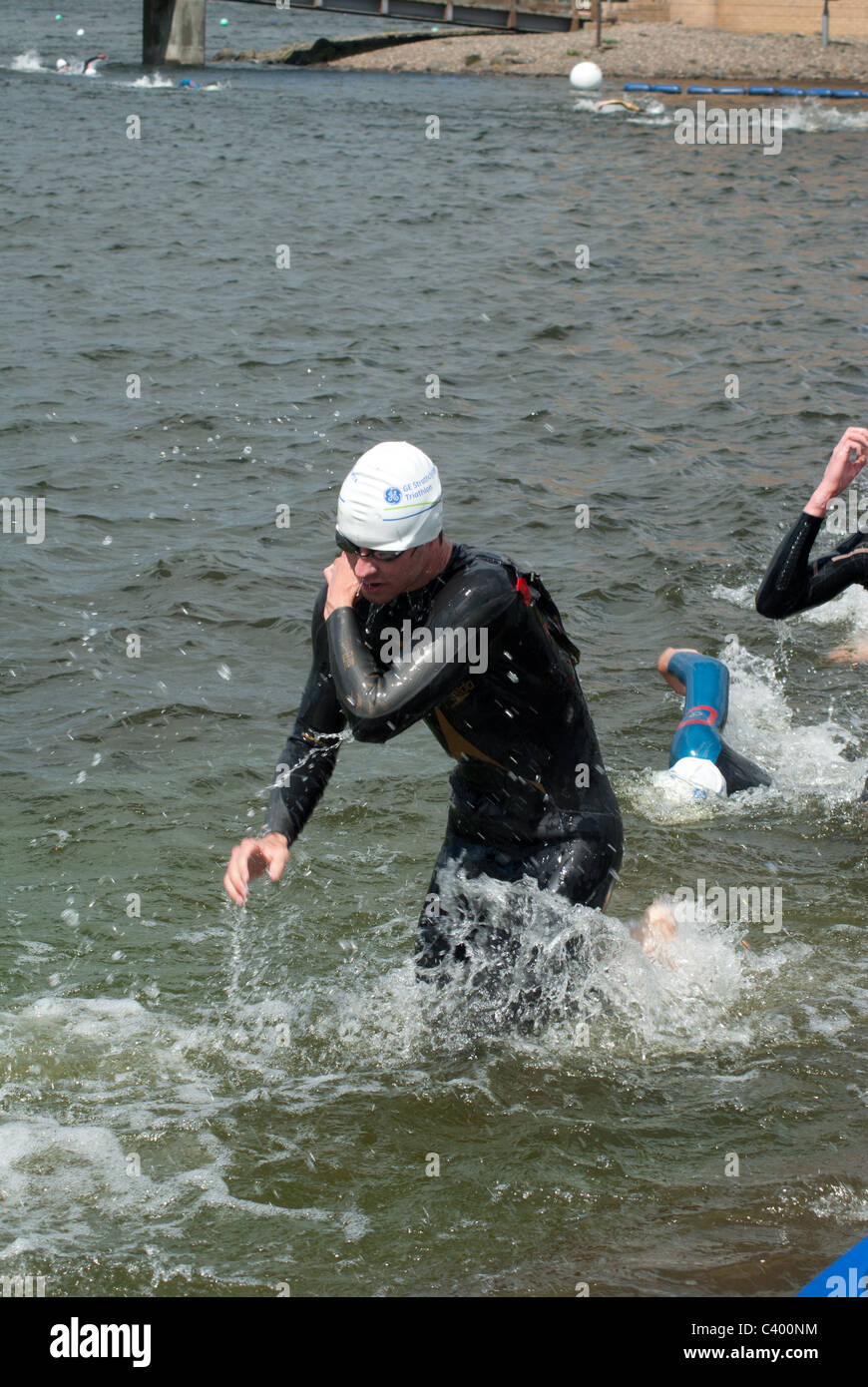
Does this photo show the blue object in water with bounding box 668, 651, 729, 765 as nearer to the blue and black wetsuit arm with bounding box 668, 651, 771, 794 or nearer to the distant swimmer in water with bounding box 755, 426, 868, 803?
the blue and black wetsuit arm with bounding box 668, 651, 771, 794

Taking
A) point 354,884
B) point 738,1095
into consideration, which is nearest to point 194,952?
point 354,884

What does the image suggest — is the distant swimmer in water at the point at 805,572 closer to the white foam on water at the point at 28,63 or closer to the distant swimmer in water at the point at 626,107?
the distant swimmer in water at the point at 626,107

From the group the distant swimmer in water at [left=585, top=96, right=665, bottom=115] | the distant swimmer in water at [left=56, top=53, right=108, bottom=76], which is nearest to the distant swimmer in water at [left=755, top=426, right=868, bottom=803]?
the distant swimmer in water at [left=585, top=96, right=665, bottom=115]

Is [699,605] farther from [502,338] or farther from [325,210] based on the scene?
[325,210]

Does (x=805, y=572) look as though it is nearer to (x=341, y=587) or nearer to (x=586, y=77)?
(x=341, y=587)

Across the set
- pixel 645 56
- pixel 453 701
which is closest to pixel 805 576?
pixel 453 701

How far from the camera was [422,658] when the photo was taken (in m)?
4.14

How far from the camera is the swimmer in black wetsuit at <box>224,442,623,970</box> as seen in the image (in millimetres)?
4133

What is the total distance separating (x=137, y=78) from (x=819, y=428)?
42232 millimetres

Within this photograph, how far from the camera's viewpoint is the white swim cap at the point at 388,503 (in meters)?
4.08

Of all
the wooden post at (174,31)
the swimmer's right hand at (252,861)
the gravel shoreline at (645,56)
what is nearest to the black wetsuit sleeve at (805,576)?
the swimmer's right hand at (252,861)

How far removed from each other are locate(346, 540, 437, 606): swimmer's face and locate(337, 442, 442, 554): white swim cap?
53mm
